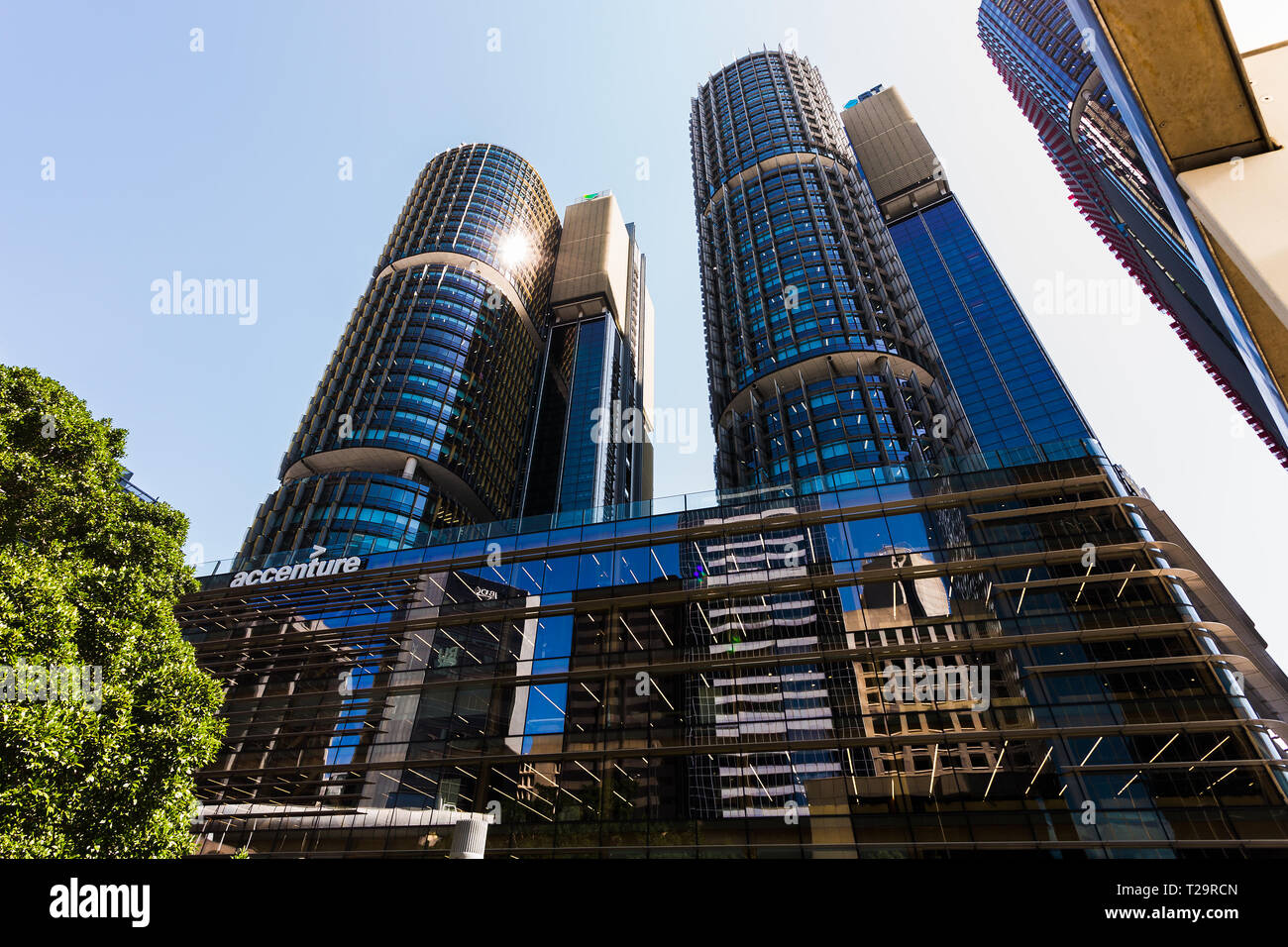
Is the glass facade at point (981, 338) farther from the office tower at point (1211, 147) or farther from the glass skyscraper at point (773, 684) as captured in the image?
the office tower at point (1211, 147)

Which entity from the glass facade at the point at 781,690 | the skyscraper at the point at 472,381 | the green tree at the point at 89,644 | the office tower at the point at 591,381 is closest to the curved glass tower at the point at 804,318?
the office tower at the point at 591,381

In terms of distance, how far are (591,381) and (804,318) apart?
146 feet

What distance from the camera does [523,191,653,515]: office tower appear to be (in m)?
97.3

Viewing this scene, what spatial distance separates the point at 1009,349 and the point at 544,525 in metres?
93.6

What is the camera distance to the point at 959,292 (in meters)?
110

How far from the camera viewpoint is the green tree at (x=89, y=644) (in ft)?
38.4

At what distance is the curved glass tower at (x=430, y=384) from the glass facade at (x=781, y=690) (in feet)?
96.5

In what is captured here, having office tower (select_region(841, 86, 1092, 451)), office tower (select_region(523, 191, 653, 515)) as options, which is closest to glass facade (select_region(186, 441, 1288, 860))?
office tower (select_region(523, 191, 653, 515))
